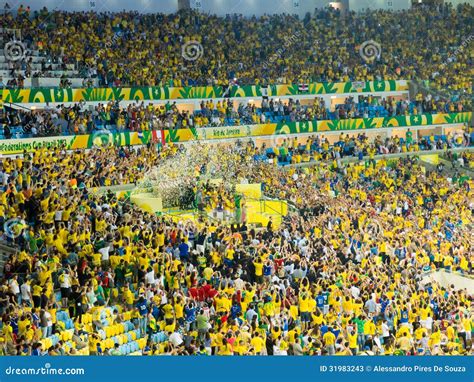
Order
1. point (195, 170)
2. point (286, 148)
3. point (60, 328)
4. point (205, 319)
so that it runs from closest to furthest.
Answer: point (60, 328) → point (205, 319) → point (195, 170) → point (286, 148)

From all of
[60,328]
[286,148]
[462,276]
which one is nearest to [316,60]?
[286,148]

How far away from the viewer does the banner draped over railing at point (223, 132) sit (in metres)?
21.8

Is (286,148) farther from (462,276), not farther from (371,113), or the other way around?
(462,276)

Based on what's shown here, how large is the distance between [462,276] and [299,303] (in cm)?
664

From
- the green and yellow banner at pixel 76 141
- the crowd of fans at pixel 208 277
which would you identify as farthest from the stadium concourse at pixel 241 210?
the green and yellow banner at pixel 76 141

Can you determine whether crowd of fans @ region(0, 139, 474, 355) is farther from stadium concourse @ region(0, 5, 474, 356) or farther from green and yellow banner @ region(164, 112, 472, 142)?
green and yellow banner @ region(164, 112, 472, 142)

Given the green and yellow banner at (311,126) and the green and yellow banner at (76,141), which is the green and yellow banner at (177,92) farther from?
the green and yellow banner at (76,141)

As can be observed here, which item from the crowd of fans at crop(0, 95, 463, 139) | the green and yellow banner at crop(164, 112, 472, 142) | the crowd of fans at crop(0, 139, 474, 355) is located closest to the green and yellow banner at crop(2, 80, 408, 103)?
the crowd of fans at crop(0, 95, 463, 139)

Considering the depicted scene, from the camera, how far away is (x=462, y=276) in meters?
18.3

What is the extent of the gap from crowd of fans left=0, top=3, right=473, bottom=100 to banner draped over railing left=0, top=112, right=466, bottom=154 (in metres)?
2.12

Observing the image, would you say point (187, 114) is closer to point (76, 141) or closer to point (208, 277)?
point (76, 141)

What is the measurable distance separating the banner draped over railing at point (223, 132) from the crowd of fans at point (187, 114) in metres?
0.25

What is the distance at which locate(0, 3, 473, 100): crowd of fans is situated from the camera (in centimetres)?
2602

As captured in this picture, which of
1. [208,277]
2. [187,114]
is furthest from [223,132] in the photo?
[208,277]
